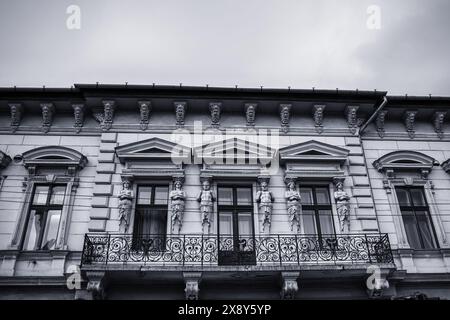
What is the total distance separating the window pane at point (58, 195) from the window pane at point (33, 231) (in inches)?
19.9

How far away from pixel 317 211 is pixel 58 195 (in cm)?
686

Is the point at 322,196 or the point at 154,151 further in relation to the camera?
the point at 154,151

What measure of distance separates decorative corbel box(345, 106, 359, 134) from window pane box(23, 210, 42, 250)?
9.00 meters

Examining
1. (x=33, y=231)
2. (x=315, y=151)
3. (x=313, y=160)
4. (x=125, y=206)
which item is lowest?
(x=33, y=231)

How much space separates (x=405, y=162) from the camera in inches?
480

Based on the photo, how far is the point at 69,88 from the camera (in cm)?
1223

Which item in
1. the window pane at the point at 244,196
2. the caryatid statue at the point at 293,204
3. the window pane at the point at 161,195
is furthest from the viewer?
the window pane at the point at 244,196

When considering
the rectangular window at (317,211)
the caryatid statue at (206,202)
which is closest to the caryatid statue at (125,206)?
the caryatid statue at (206,202)

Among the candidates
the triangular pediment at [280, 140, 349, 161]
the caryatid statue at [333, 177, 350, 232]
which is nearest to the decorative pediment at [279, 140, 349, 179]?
the triangular pediment at [280, 140, 349, 161]

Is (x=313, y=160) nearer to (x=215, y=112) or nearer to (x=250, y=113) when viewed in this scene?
(x=250, y=113)

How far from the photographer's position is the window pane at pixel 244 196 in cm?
1135

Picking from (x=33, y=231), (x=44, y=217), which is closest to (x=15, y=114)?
(x=44, y=217)

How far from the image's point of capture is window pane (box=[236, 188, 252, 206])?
11352mm

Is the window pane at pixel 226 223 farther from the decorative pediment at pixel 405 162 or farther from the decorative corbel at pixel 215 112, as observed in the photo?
the decorative pediment at pixel 405 162
